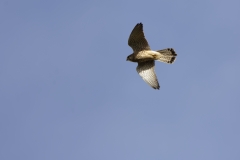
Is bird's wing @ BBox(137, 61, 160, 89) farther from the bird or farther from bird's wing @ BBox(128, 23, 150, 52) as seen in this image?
bird's wing @ BBox(128, 23, 150, 52)

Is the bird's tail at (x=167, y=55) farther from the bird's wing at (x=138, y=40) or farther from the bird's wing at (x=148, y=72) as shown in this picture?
the bird's wing at (x=138, y=40)

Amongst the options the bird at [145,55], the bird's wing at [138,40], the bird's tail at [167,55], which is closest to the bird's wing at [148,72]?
the bird at [145,55]

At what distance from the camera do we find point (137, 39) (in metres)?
14.7

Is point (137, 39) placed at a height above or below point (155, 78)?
above

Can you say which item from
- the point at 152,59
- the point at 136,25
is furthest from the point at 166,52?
the point at 136,25

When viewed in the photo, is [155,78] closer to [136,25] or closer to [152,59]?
[152,59]

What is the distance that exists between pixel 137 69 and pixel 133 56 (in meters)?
0.47

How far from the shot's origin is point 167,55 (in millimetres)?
14727

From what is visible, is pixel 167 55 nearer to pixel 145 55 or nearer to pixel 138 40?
pixel 145 55

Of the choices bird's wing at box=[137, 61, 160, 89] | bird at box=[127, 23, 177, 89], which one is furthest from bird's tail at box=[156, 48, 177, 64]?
bird's wing at box=[137, 61, 160, 89]

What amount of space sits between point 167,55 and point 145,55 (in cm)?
75

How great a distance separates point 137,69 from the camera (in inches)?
592

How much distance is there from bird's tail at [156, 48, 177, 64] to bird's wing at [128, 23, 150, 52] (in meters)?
0.52

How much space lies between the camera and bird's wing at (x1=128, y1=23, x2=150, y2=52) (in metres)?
14.4
